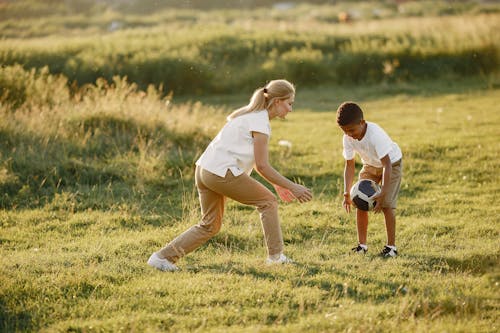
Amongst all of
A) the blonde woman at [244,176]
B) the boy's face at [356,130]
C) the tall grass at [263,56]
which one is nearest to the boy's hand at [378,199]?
the boy's face at [356,130]

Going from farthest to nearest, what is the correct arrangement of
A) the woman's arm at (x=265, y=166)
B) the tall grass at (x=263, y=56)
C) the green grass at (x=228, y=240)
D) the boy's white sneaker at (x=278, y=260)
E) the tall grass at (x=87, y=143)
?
1. the tall grass at (x=263, y=56)
2. the tall grass at (x=87, y=143)
3. the boy's white sneaker at (x=278, y=260)
4. the woman's arm at (x=265, y=166)
5. the green grass at (x=228, y=240)

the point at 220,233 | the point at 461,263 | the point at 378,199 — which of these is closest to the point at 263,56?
the point at 220,233

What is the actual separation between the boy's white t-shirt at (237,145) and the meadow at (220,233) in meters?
1.03

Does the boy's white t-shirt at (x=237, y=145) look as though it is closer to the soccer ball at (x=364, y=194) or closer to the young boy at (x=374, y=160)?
the young boy at (x=374, y=160)

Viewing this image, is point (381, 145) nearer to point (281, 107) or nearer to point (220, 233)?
point (281, 107)

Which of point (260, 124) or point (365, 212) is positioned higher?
point (260, 124)

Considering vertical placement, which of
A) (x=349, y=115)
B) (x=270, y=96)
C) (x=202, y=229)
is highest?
(x=270, y=96)

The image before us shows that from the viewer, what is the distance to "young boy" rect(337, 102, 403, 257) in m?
6.55

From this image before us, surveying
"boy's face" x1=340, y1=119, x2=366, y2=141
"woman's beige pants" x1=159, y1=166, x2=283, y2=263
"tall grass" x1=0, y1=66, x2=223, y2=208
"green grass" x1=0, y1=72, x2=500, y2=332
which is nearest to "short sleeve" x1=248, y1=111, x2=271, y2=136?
"woman's beige pants" x1=159, y1=166, x2=283, y2=263

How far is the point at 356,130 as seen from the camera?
660cm

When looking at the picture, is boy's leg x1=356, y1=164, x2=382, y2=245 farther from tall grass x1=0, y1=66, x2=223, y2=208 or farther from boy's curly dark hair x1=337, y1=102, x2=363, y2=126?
tall grass x1=0, y1=66, x2=223, y2=208

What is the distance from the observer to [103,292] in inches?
230

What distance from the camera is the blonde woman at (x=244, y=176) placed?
6.18 m

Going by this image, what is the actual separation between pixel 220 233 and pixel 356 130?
223 centimetres
